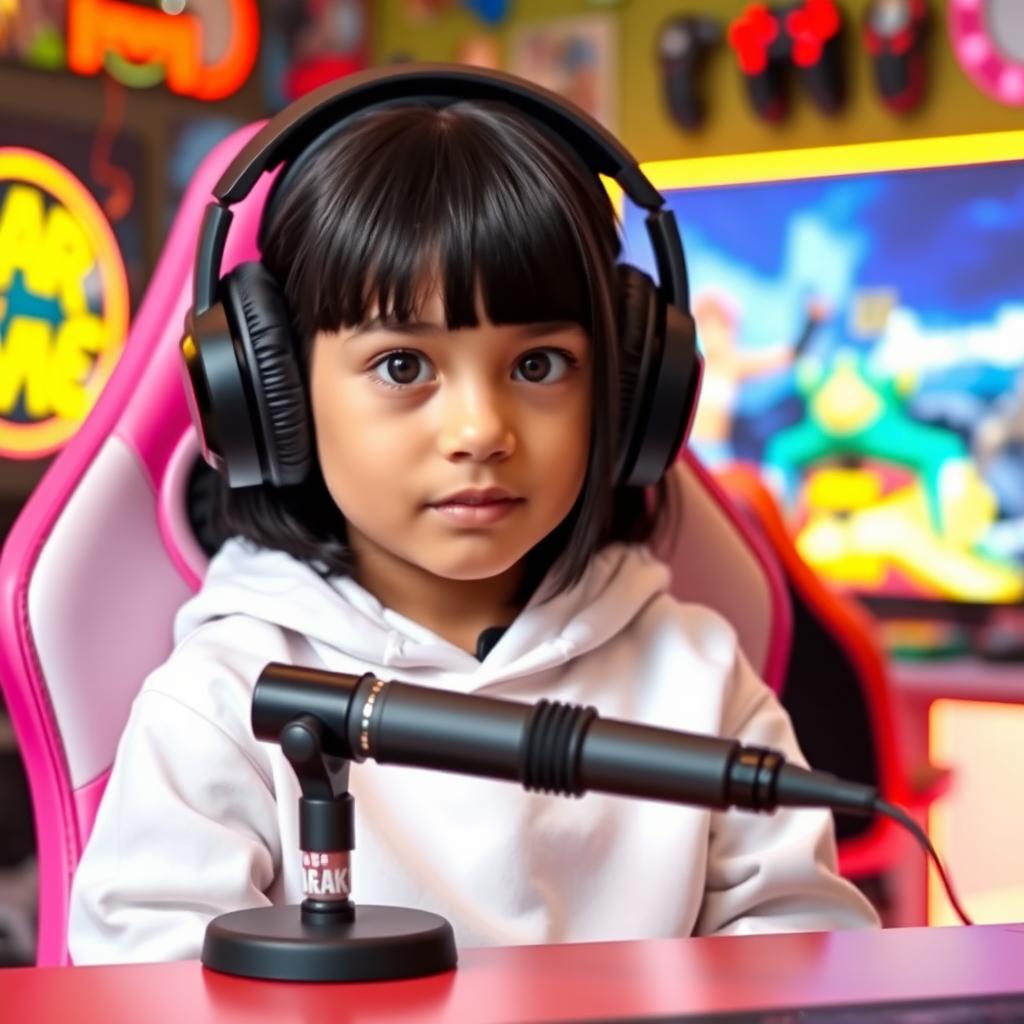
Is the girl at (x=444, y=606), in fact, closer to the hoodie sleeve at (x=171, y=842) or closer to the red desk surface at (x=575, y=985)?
the hoodie sleeve at (x=171, y=842)

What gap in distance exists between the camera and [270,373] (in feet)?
2.97

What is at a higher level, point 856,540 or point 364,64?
point 364,64

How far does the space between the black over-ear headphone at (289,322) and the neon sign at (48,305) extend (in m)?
2.25

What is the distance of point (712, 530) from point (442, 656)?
1.01ft

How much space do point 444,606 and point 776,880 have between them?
0.81ft

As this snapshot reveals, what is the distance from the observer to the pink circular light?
125 inches

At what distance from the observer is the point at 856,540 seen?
10.4 feet

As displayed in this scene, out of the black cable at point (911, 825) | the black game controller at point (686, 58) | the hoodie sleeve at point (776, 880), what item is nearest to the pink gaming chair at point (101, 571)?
the hoodie sleeve at point (776, 880)

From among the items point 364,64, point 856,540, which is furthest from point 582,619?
point 364,64

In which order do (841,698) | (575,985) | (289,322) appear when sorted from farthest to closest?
(841,698) → (289,322) → (575,985)

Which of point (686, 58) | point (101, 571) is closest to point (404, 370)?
point (101, 571)

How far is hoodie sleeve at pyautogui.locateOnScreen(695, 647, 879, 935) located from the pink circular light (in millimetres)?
2505

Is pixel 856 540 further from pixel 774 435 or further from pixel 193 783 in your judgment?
pixel 193 783

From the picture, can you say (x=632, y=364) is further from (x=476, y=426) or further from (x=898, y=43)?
(x=898, y=43)
